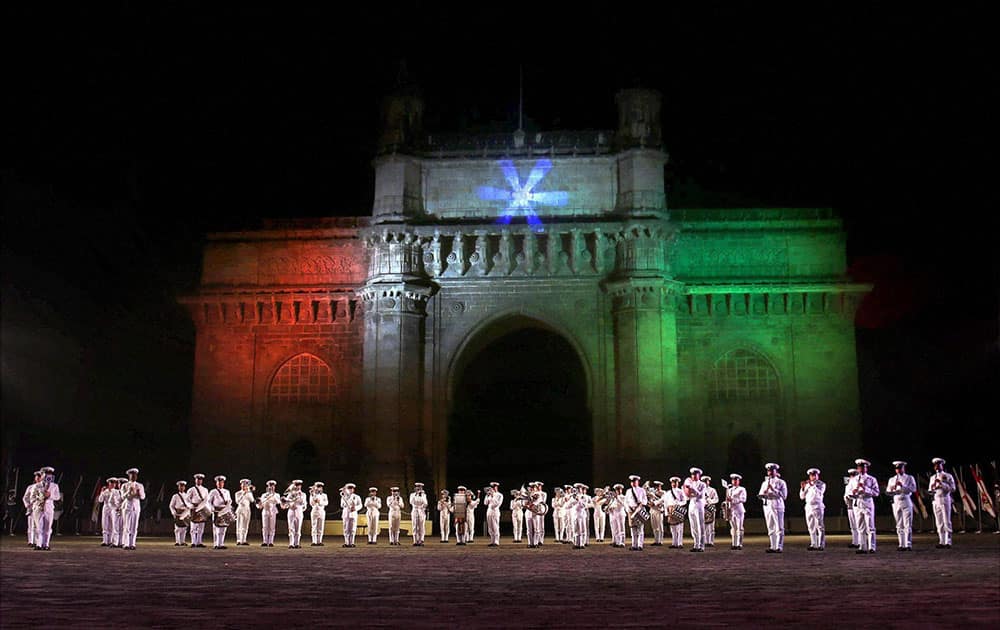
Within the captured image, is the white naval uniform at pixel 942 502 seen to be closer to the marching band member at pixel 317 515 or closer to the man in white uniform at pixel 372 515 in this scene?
the man in white uniform at pixel 372 515

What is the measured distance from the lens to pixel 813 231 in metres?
37.4

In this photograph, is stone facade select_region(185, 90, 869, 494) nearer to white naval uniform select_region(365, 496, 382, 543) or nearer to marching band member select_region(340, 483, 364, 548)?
white naval uniform select_region(365, 496, 382, 543)

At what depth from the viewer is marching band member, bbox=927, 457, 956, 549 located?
2138cm

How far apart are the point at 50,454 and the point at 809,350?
1080 inches

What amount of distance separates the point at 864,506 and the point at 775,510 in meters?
Result: 1.65

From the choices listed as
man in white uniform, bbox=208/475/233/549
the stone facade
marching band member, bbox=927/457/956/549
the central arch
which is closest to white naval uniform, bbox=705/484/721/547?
marching band member, bbox=927/457/956/549

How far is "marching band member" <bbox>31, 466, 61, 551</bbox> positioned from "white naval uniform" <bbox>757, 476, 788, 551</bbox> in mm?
14565

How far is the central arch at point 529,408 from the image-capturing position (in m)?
39.7

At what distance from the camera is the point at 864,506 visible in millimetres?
20281

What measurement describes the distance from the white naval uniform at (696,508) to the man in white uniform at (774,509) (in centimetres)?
155

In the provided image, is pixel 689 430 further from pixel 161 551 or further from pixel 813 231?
pixel 161 551

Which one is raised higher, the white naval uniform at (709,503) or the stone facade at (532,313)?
the stone facade at (532,313)

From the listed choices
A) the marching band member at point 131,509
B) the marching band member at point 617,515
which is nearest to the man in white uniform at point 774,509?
the marching band member at point 617,515

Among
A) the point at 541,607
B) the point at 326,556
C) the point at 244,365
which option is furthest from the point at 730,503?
the point at 244,365
